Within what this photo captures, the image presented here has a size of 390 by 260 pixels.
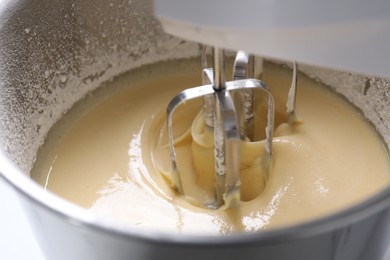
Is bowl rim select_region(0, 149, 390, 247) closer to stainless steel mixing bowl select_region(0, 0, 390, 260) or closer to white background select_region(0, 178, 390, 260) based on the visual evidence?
stainless steel mixing bowl select_region(0, 0, 390, 260)

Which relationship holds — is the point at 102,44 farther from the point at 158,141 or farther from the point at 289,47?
the point at 289,47

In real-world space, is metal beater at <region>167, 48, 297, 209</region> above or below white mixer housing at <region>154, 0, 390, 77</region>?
below

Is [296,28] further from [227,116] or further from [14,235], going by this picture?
[14,235]

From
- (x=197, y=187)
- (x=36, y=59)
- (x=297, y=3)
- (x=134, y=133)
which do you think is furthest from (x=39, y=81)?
(x=297, y=3)

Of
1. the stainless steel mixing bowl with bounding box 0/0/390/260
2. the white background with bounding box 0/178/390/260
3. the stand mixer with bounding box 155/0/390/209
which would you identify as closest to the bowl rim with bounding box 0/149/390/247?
the stainless steel mixing bowl with bounding box 0/0/390/260

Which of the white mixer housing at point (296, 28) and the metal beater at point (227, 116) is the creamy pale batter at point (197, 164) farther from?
the white mixer housing at point (296, 28)

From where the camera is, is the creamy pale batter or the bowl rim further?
the creamy pale batter
